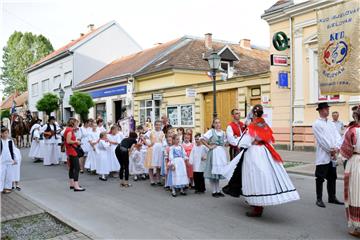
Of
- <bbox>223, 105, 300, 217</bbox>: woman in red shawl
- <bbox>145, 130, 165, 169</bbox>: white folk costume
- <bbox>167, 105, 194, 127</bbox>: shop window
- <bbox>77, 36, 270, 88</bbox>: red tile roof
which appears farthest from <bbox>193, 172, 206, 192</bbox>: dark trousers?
<bbox>77, 36, 270, 88</bbox>: red tile roof

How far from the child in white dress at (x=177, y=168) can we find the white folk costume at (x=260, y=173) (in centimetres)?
185

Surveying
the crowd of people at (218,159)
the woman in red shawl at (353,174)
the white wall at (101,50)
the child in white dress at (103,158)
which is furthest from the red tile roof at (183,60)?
the woman in red shawl at (353,174)

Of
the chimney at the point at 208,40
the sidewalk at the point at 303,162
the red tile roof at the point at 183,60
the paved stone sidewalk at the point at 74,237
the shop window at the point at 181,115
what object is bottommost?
the paved stone sidewalk at the point at 74,237

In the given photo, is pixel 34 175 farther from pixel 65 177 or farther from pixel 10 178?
pixel 10 178

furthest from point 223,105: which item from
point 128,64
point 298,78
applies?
point 128,64

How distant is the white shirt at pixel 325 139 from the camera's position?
6.59m

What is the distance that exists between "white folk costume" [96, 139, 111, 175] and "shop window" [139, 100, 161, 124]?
12.8 meters

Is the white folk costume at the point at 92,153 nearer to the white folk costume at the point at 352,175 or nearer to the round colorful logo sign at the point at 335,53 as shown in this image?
the round colorful logo sign at the point at 335,53

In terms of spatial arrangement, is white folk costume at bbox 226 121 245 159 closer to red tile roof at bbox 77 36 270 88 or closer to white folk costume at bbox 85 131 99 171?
white folk costume at bbox 85 131 99 171

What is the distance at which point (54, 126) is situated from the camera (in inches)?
564

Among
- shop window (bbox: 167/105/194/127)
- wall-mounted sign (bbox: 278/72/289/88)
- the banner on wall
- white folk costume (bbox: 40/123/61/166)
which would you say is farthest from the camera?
shop window (bbox: 167/105/194/127)

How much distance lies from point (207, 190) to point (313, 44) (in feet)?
30.7

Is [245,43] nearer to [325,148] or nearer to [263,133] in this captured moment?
[325,148]

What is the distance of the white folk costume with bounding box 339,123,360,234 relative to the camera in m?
4.89
